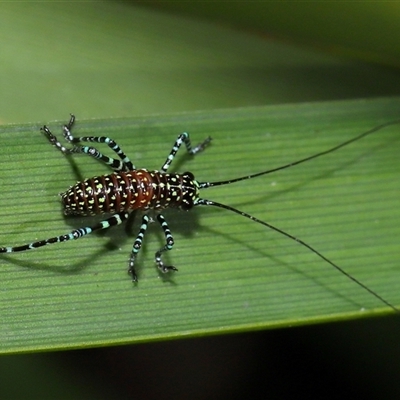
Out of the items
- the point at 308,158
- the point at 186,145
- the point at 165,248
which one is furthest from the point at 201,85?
the point at 165,248

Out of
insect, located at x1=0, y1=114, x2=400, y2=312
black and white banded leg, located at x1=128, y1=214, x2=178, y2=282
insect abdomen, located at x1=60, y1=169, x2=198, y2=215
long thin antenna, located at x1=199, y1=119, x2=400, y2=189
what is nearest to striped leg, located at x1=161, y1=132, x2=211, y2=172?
insect, located at x1=0, y1=114, x2=400, y2=312

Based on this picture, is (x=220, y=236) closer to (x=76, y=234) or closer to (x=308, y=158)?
(x=308, y=158)

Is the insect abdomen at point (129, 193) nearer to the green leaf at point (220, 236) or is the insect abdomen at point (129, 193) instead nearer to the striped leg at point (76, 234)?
the striped leg at point (76, 234)

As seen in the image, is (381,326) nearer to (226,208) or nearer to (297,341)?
(297,341)

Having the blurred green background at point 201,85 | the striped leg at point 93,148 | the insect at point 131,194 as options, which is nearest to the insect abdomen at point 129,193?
the insect at point 131,194

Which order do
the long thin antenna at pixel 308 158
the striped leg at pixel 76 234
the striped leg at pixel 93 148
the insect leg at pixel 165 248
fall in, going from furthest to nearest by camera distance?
the long thin antenna at pixel 308 158 → the insect leg at pixel 165 248 → the striped leg at pixel 93 148 → the striped leg at pixel 76 234
